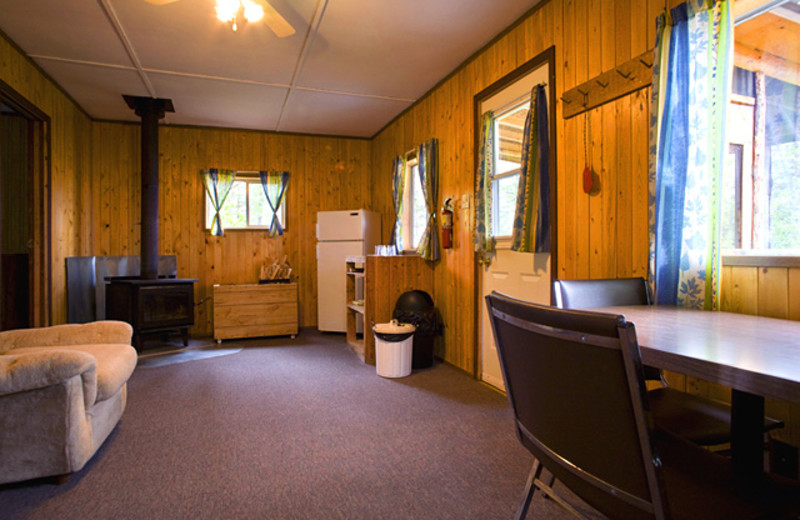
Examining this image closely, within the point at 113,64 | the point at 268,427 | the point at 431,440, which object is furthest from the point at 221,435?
the point at 113,64

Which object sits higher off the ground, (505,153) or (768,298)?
(505,153)

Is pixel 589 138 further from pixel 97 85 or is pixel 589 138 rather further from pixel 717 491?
pixel 97 85

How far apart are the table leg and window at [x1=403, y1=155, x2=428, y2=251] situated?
3.77 meters

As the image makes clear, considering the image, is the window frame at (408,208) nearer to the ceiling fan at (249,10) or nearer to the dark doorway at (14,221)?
the ceiling fan at (249,10)

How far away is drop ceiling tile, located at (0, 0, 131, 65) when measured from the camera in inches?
111

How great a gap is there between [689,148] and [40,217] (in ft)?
16.5

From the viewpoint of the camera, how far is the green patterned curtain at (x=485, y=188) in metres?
3.24

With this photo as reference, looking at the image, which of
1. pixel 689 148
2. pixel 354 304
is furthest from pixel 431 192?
pixel 689 148

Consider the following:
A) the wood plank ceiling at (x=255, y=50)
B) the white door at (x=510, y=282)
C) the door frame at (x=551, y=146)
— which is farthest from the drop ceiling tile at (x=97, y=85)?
the white door at (x=510, y=282)

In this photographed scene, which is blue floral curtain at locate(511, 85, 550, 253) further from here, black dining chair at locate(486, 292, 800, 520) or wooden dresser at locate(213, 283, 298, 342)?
wooden dresser at locate(213, 283, 298, 342)

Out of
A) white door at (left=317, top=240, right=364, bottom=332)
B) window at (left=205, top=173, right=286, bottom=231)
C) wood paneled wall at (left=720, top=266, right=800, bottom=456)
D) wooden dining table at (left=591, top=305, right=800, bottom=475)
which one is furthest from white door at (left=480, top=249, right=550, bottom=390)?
window at (left=205, top=173, right=286, bottom=231)

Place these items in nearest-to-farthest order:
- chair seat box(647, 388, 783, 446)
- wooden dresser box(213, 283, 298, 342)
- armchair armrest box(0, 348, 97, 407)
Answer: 1. chair seat box(647, 388, 783, 446)
2. armchair armrest box(0, 348, 97, 407)
3. wooden dresser box(213, 283, 298, 342)

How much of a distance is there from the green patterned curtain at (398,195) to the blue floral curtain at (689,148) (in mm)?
3203

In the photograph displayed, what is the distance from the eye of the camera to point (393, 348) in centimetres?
352
